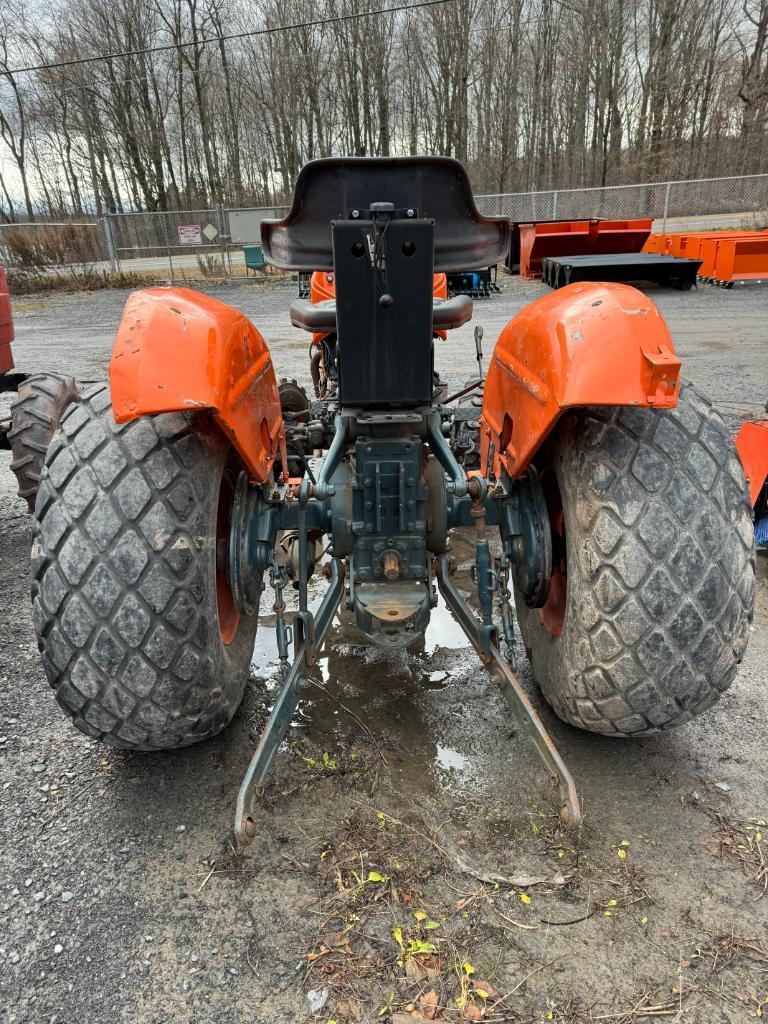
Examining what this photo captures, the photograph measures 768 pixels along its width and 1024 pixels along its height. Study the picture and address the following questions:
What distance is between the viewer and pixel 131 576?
6.01ft

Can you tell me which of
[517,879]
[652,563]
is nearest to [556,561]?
[652,563]

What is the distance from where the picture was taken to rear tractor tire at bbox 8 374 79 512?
13.0 ft

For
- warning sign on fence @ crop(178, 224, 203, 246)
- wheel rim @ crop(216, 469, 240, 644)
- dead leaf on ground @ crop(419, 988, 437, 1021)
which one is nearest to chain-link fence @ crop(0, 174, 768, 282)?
warning sign on fence @ crop(178, 224, 203, 246)

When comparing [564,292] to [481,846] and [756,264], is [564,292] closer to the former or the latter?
[481,846]

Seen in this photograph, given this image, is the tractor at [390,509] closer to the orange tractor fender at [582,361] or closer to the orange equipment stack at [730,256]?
the orange tractor fender at [582,361]

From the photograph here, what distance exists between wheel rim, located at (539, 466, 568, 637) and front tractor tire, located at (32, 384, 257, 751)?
106cm

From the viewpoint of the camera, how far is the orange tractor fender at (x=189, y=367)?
1.73 m

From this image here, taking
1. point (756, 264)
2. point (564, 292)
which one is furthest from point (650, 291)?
Answer: point (564, 292)

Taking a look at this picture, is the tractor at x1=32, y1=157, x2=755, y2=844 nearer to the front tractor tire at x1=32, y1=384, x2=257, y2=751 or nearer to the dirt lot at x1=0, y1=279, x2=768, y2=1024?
the front tractor tire at x1=32, y1=384, x2=257, y2=751

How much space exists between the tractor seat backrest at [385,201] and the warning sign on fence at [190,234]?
21.4 meters

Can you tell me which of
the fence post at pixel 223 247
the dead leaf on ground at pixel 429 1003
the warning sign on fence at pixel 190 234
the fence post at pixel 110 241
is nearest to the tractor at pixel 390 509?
the dead leaf on ground at pixel 429 1003

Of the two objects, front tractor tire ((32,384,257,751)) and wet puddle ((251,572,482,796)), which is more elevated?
front tractor tire ((32,384,257,751))

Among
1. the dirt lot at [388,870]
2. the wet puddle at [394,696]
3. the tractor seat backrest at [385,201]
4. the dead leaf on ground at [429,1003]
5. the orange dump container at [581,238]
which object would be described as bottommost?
the wet puddle at [394,696]

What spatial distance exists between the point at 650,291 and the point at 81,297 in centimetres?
1418
